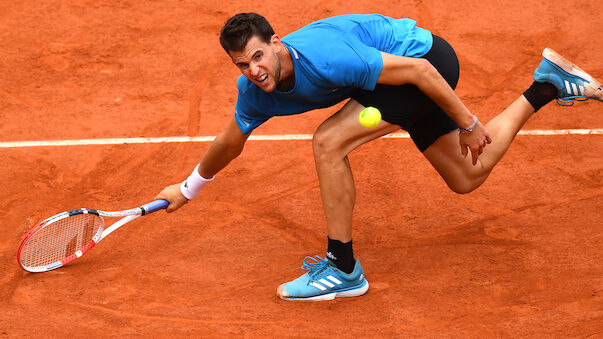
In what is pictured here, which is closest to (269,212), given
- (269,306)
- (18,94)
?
(269,306)

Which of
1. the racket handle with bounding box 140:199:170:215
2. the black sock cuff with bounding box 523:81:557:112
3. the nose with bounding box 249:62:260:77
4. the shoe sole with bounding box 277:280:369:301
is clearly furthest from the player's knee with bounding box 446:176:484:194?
the racket handle with bounding box 140:199:170:215

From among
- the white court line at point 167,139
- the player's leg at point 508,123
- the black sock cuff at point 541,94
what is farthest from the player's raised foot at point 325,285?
the white court line at point 167,139

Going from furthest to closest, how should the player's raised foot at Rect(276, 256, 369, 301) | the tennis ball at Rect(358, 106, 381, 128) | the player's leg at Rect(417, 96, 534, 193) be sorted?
the player's leg at Rect(417, 96, 534, 193) → the player's raised foot at Rect(276, 256, 369, 301) → the tennis ball at Rect(358, 106, 381, 128)

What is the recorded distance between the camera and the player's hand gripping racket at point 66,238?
221 inches

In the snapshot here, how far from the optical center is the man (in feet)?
15.6

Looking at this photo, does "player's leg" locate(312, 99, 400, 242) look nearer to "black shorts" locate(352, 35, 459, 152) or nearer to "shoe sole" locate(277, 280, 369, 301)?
"black shorts" locate(352, 35, 459, 152)

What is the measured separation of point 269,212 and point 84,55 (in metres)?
3.21

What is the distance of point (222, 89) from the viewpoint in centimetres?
782

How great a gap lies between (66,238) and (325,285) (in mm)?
1790

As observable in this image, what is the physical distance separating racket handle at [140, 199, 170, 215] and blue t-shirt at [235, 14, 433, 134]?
32.8 inches

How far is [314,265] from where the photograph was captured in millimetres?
5480

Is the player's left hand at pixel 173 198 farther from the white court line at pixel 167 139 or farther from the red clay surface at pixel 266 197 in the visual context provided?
the white court line at pixel 167 139

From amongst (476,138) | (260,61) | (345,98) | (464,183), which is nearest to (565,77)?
(464,183)

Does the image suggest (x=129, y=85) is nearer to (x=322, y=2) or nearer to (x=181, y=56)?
(x=181, y=56)
